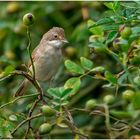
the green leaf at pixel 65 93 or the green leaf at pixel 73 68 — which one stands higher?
the green leaf at pixel 73 68

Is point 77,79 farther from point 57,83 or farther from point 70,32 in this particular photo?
point 70,32

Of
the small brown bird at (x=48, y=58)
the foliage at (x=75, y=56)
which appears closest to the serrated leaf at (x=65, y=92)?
the foliage at (x=75, y=56)

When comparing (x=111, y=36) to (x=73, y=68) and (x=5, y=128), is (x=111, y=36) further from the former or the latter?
(x=5, y=128)

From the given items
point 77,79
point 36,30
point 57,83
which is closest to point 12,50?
point 36,30

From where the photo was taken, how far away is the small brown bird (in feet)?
14.0

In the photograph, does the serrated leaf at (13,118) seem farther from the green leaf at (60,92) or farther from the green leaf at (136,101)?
the green leaf at (136,101)

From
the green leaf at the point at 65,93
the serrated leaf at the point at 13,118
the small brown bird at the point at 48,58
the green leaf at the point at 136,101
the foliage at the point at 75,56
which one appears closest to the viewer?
the green leaf at the point at 136,101

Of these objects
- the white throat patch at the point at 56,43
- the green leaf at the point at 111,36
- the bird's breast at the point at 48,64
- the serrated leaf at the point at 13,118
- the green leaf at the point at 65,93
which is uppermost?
the green leaf at the point at 111,36

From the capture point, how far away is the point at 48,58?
434cm

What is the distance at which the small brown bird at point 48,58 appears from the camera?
426 centimetres

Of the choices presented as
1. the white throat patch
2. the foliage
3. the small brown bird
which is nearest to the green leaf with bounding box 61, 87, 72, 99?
the foliage

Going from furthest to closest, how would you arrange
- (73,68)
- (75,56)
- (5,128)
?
(75,56) < (73,68) < (5,128)

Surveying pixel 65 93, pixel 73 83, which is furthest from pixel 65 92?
pixel 73 83

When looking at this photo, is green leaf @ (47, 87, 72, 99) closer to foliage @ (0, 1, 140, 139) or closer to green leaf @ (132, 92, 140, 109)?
foliage @ (0, 1, 140, 139)
